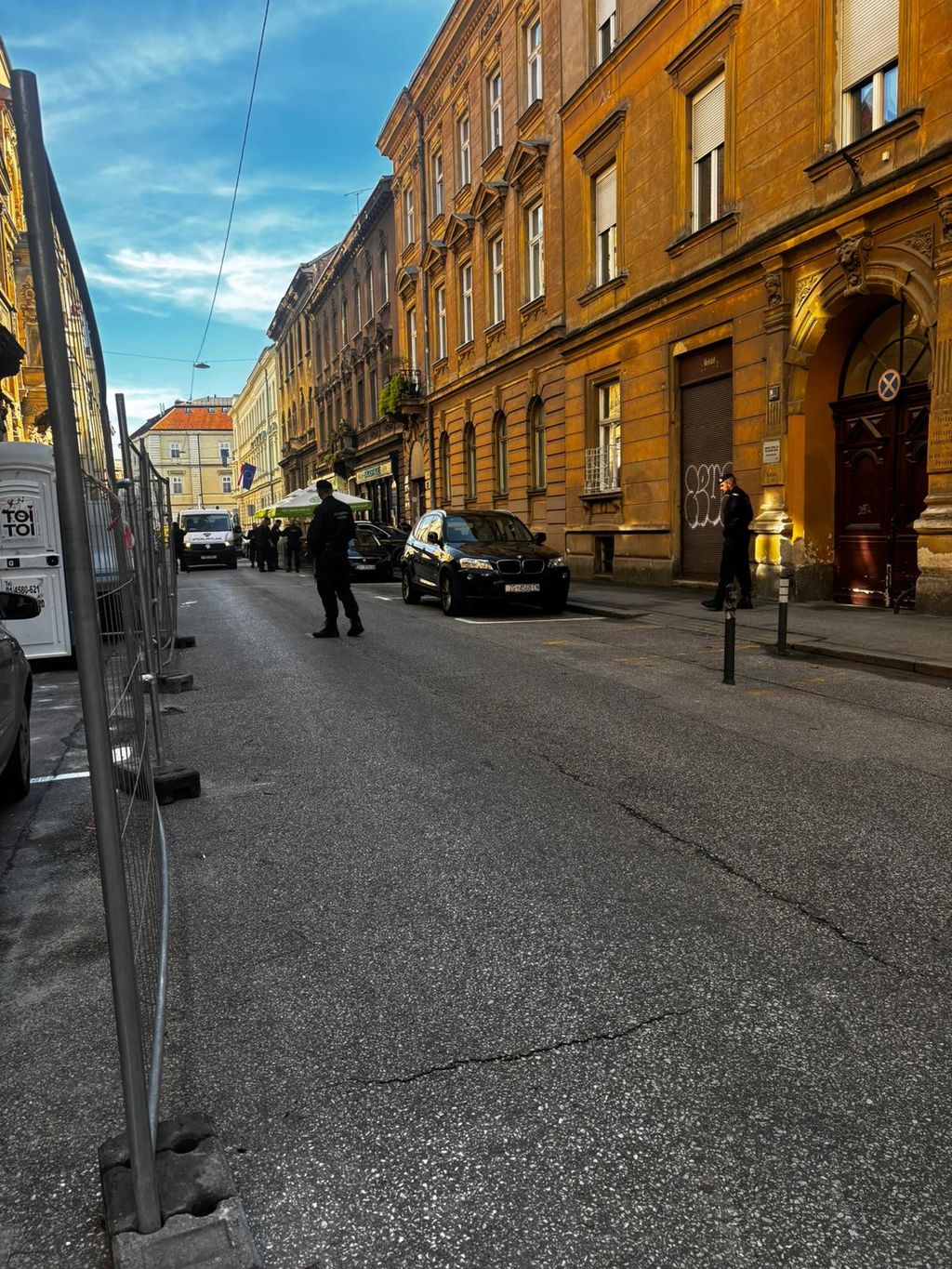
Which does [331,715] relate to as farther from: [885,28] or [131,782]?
[885,28]

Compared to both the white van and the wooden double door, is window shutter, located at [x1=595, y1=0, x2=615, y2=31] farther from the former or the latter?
the white van

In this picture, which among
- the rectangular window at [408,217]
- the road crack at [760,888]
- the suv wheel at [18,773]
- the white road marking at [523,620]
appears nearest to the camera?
the road crack at [760,888]

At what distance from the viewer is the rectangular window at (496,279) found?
85.4 ft

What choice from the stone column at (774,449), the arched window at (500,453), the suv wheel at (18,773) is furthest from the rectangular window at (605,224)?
the suv wheel at (18,773)

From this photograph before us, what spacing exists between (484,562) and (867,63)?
8.31 metres

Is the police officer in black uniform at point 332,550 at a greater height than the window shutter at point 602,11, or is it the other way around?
the window shutter at point 602,11

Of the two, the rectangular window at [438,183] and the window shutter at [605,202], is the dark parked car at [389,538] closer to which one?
the window shutter at [605,202]

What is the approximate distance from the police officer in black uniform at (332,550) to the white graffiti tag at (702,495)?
7.24m

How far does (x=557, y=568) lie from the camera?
1464 cm

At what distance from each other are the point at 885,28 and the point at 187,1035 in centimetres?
1426

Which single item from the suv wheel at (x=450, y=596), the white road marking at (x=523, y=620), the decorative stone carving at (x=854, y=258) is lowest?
the white road marking at (x=523, y=620)

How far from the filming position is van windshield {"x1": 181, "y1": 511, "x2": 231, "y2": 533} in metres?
37.6

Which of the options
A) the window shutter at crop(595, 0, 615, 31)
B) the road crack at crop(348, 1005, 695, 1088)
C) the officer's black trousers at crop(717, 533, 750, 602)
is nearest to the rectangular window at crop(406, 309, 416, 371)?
the window shutter at crop(595, 0, 615, 31)

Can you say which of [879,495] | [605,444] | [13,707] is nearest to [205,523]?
[605,444]
